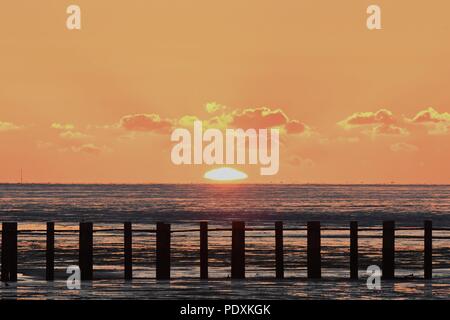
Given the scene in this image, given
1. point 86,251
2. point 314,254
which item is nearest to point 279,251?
point 314,254

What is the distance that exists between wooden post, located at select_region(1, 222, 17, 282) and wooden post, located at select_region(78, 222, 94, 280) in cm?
166

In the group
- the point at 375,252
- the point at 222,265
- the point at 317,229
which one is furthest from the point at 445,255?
the point at 317,229

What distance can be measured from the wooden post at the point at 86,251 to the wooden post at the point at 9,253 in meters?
1.66

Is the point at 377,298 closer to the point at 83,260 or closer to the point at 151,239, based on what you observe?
the point at 83,260

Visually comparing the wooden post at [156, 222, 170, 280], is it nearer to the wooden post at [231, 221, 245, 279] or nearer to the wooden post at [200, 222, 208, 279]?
the wooden post at [200, 222, 208, 279]

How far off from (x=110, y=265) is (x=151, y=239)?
21384mm

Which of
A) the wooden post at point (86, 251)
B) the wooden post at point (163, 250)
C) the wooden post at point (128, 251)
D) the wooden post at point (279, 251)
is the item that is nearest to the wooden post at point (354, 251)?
the wooden post at point (279, 251)

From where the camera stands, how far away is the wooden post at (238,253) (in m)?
29.4

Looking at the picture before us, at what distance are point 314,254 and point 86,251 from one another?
5.87m

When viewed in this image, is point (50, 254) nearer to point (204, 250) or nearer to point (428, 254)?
point (204, 250)

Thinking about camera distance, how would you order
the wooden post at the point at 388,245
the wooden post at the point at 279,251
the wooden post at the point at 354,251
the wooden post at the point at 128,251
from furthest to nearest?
the wooden post at the point at 388,245 < the wooden post at the point at 279,251 < the wooden post at the point at 354,251 < the wooden post at the point at 128,251

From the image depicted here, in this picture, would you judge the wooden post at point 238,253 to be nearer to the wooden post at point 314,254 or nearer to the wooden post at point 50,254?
the wooden post at point 314,254

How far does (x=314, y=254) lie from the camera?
29.5 metres

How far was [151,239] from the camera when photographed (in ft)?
198
